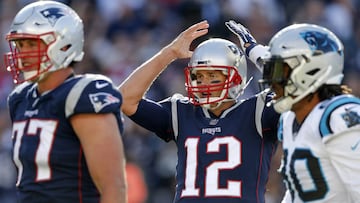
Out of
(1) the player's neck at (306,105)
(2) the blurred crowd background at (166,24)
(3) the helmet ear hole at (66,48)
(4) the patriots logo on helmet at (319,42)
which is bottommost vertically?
(2) the blurred crowd background at (166,24)

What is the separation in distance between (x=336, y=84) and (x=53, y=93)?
1.27 meters

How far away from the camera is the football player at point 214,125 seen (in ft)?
18.5

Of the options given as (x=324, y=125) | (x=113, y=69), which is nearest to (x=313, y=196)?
(x=324, y=125)

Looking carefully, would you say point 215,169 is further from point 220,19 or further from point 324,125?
point 220,19

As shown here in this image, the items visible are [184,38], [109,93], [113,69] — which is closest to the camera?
[109,93]

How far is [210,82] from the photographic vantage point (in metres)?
5.82

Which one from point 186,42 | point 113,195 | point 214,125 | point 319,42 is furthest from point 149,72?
point 113,195

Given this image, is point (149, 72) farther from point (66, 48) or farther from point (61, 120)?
point (61, 120)

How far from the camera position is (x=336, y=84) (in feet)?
16.7

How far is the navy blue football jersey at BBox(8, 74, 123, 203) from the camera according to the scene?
475 cm

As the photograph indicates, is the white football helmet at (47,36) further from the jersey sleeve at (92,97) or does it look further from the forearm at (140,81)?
the forearm at (140,81)

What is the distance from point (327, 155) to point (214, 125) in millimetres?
977

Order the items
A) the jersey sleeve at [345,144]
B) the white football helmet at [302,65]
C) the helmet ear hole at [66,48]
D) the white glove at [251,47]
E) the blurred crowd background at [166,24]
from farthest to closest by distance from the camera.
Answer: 1. the blurred crowd background at [166,24]
2. the white glove at [251,47]
3. the white football helmet at [302,65]
4. the helmet ear hole at [66,48]
5. the jersey sleeve at [345,144]

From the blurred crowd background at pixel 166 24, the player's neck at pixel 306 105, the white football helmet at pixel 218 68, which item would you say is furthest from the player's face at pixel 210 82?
the blurred crowd background at pixel 166 24
